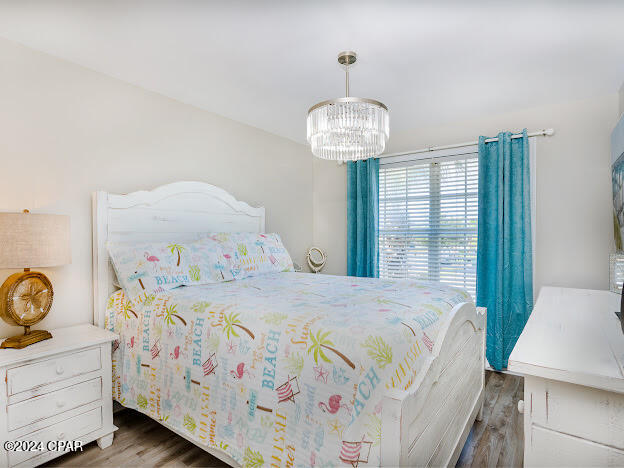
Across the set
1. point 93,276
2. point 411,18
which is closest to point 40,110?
point 93,276

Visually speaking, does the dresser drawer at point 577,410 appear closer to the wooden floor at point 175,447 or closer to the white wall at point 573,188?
the wooden floor at point 175,447

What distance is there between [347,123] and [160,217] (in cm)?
158

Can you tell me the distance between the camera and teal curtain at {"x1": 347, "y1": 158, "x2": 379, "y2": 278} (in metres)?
3.73

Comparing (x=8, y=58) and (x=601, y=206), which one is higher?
(x=8, y=58)

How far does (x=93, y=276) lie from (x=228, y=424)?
1.46 meters

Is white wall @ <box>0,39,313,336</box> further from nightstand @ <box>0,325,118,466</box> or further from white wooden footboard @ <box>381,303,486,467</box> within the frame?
white wooden footboard @ <box>381,303,486,467</box>

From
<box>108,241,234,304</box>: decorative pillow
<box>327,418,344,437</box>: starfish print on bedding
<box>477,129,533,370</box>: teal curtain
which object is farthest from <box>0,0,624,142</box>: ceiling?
<box>327,418,344,437</box>: starfish print on bedding

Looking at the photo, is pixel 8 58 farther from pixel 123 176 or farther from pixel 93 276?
pixel 93 276

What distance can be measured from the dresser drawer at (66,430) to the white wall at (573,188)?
328 cm

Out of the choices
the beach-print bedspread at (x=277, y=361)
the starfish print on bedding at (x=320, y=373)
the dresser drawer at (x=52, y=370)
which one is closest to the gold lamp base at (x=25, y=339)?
the dresser drawer at (x=52, y=370)

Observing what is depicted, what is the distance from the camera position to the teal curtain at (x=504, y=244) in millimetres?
2889

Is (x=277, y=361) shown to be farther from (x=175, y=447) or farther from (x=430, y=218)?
(x=430, y=218)

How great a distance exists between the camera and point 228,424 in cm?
150

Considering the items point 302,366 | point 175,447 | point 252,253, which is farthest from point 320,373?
point 252,253
